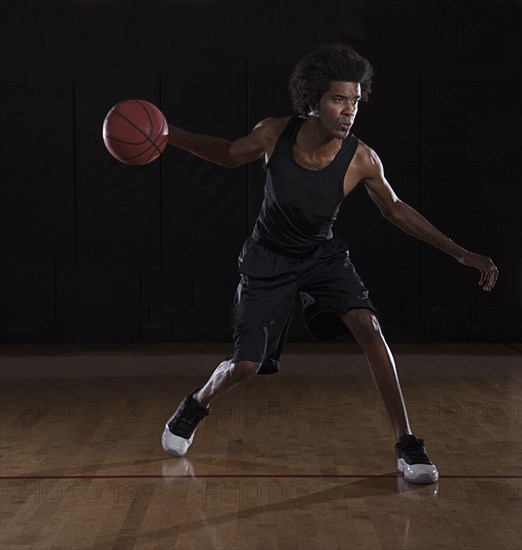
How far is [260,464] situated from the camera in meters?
3.43

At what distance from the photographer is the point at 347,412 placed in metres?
4.48

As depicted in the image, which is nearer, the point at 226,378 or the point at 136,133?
the point at 136,133

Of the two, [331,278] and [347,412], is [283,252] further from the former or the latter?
[347,412]

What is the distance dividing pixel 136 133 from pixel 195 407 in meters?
1.00

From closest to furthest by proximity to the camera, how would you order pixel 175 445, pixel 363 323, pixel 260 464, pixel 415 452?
pixel 415 452
pixel 363 323
pixel 260 464
pixel 175 445

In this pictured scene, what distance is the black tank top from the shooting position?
3.33 metres

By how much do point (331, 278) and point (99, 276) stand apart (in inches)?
161

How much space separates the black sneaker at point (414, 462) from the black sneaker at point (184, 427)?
741 mm

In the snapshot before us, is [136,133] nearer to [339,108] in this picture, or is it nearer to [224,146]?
[224,146]

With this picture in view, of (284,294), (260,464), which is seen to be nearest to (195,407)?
(260,464)

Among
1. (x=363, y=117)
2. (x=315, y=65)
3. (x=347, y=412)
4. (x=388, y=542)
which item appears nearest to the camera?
(x=388, y=542)

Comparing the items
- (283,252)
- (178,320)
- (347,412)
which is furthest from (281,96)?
(283,252)

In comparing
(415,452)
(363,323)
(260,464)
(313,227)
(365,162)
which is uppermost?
(365,162)

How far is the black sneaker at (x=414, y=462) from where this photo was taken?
3125mm
